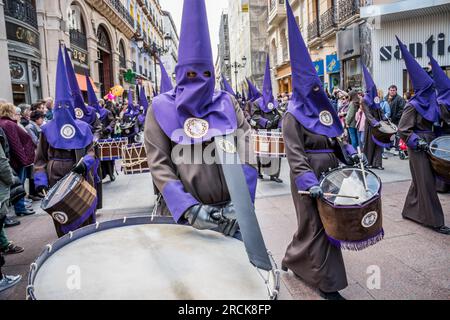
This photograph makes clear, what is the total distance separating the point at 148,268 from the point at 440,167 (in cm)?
426

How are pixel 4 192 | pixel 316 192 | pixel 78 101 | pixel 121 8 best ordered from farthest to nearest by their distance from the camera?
1. pixel 121 8
2. pixel 78 101
3. pixel 4 192
4. pixel 316 192

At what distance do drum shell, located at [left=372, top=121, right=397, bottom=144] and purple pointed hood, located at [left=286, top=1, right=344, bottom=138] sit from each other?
465 cm

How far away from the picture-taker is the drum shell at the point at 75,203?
136 inches

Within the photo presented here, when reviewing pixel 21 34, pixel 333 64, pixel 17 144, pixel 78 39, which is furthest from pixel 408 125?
pixel 78 39

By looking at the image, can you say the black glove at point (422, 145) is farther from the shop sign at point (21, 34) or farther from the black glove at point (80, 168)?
the shop sign at point (21, 34)

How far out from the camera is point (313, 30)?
73.9 feet

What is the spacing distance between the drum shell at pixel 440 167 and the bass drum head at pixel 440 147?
65mm

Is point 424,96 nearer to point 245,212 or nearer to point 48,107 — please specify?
point 245,212

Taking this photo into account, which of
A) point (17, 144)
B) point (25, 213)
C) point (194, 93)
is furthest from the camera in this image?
point (25, 213)

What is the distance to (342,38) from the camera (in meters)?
18.2

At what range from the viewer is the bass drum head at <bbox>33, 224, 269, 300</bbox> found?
1.52 metres

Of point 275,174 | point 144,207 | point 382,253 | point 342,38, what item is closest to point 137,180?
point 144,207
